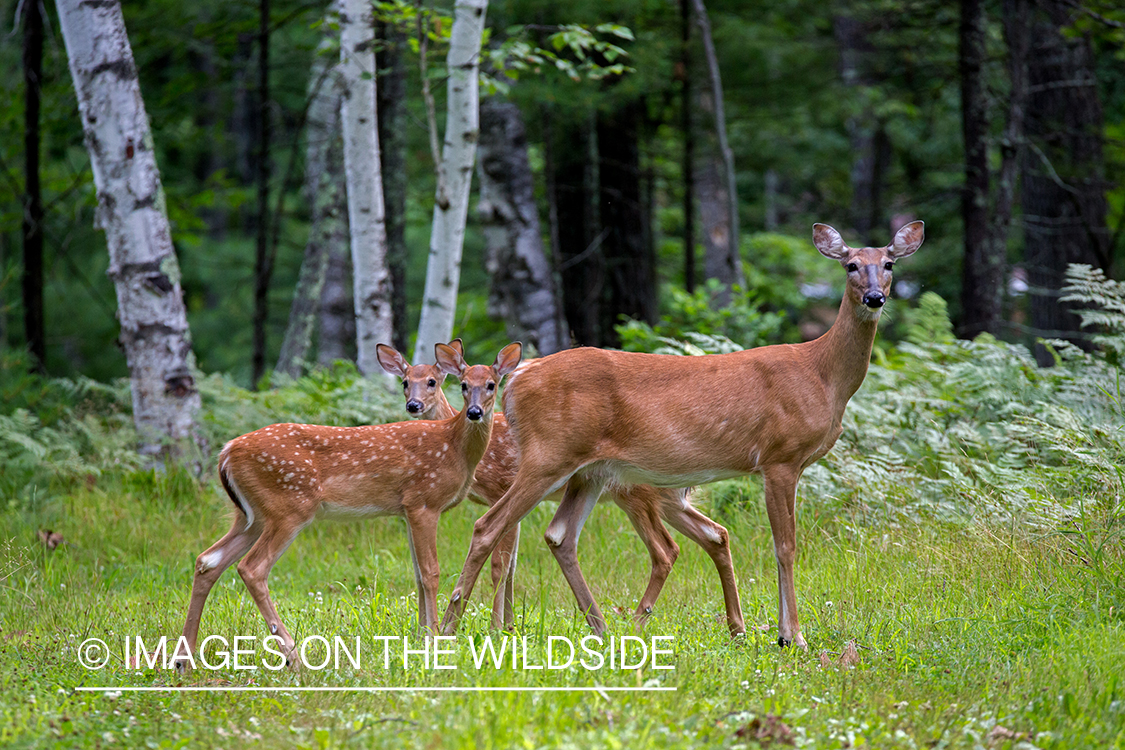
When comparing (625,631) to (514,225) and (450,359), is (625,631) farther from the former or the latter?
(514,225)

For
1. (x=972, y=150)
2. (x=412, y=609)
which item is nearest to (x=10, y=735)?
(x=412, y=609)

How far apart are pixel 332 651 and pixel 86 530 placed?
3289 millimetres

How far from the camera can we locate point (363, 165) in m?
8.80

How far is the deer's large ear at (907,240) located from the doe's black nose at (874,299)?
421mm

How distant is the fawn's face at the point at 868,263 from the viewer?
190 inches

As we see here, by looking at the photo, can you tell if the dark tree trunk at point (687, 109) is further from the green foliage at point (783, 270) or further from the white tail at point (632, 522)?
the white tail at point (632, 522)

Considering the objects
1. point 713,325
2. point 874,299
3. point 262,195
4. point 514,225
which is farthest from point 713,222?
point 874,299

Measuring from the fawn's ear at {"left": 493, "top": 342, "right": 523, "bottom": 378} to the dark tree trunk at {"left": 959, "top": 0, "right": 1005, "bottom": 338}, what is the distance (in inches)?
256

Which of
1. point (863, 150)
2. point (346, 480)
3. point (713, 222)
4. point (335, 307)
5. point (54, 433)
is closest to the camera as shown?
point (346, 480)

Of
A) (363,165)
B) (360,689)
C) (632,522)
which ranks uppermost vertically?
(363,165)

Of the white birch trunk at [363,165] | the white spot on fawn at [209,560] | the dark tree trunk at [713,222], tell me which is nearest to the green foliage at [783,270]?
the dark tree trunk at [713,222]

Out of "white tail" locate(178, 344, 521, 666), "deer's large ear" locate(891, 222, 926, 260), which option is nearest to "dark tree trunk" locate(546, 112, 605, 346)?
"white tail" locate(178, 344, 521, 666)

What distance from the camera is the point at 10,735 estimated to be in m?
3.39

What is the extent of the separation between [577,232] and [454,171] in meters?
4.38
